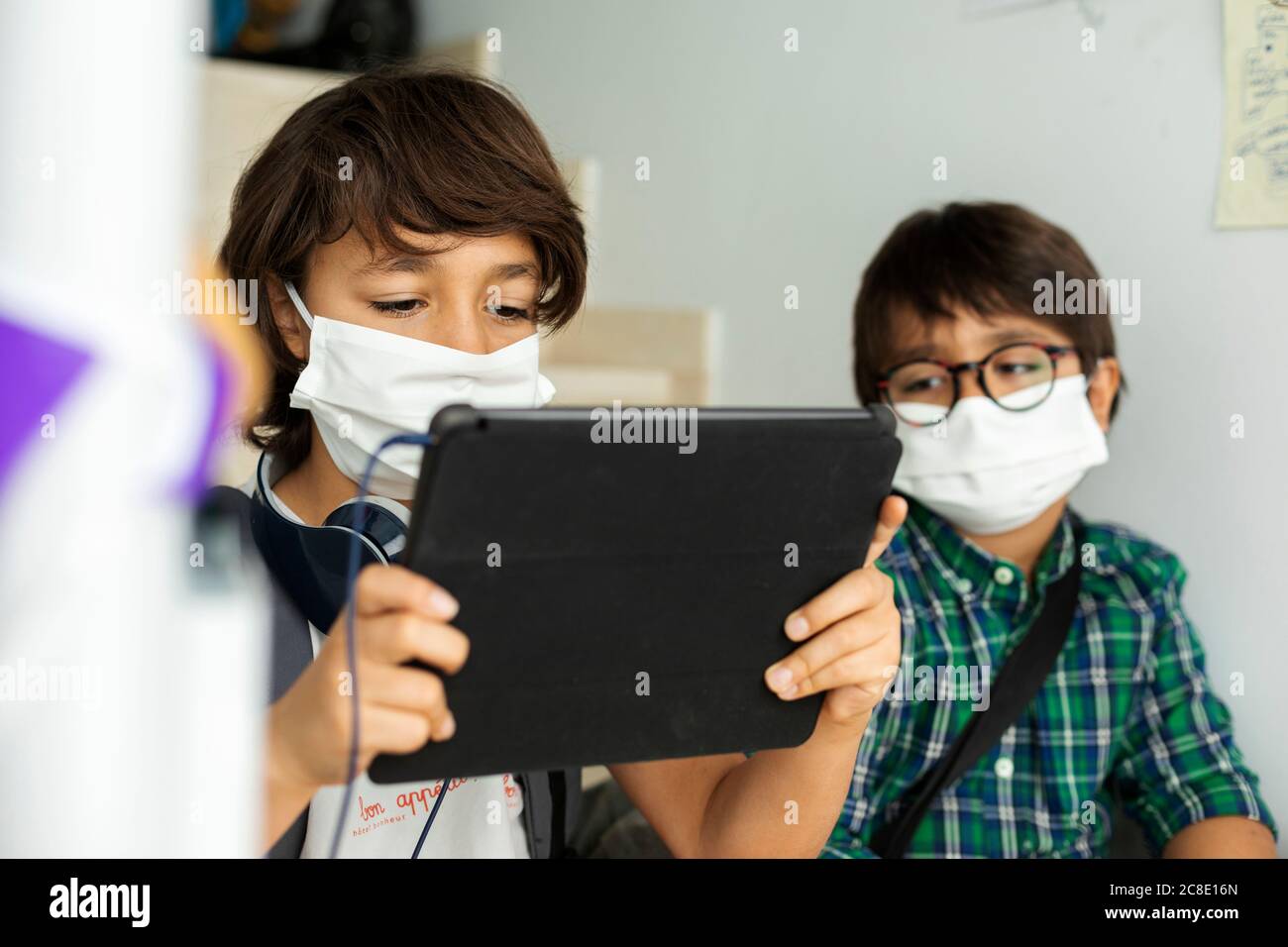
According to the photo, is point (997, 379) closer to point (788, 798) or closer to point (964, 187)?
point (964, 187)

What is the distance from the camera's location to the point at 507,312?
885 mm

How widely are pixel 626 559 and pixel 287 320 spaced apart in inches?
17.3

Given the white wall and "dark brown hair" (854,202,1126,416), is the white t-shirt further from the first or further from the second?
the white wall

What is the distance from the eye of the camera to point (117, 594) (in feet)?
1.32

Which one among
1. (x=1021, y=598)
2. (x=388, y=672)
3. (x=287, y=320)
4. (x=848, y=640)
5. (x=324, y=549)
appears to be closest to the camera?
(x=388, y=672)

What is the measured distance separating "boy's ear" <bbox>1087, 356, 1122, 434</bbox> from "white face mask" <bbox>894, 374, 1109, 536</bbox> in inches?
1.5

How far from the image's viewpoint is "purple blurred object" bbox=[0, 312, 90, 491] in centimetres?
43

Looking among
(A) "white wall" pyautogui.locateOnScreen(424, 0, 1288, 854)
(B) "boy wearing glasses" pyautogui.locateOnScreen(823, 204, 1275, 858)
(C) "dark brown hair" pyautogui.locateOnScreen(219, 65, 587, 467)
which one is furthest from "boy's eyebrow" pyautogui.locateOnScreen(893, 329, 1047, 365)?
(C) "dark brown hair" pyautogui.locateOnScreen(219, 65, 587, 467)

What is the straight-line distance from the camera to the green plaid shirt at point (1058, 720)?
1.10 meters

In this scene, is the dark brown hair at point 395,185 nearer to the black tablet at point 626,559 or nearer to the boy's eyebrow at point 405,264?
the boy's eyebrow at point 405,264

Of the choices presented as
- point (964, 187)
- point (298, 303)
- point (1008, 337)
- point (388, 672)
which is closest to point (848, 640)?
point (388, 672)

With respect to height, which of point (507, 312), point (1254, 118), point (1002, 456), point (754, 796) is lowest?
point (754, 796)
